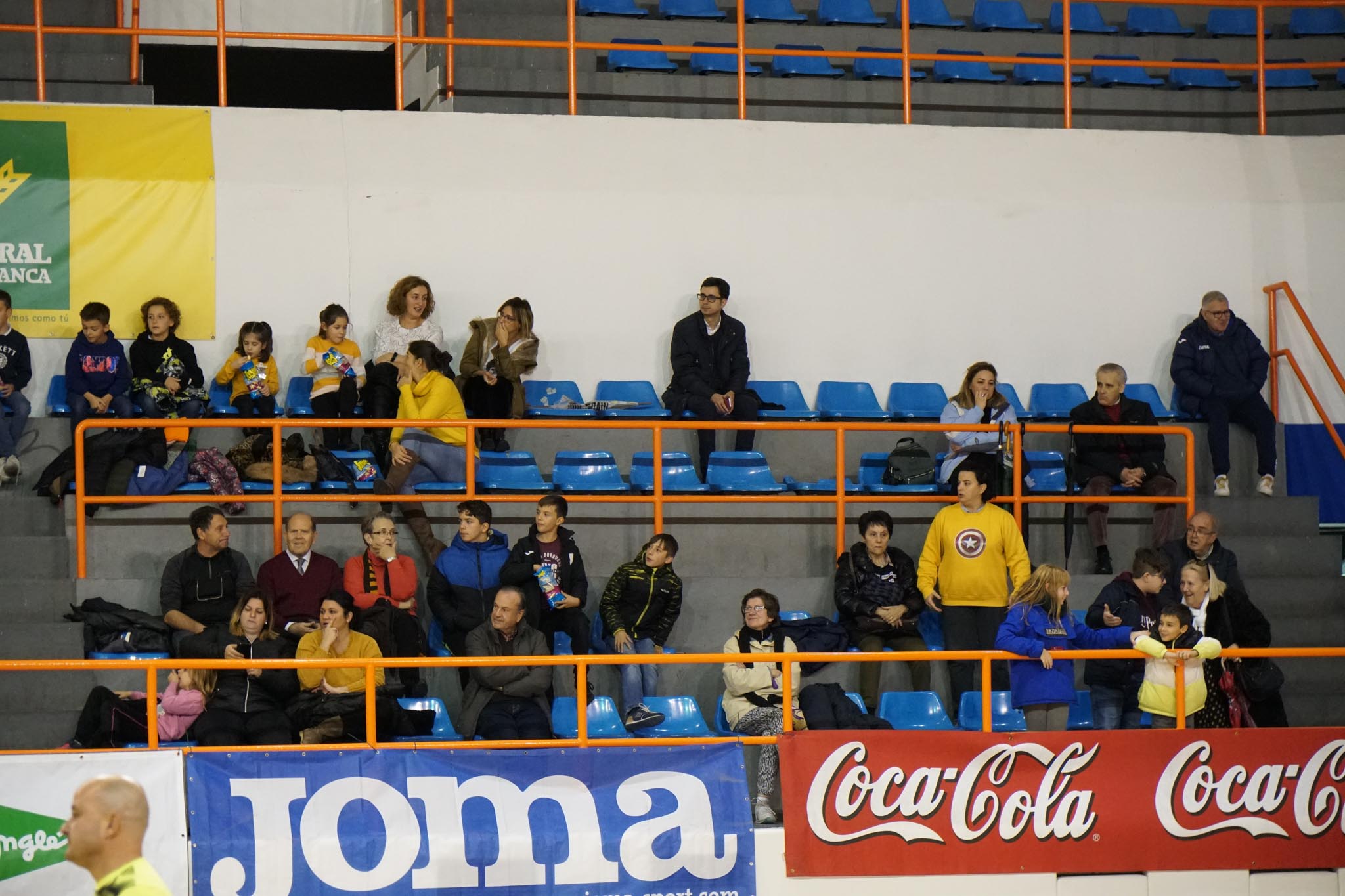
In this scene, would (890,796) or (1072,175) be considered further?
(1072,175)

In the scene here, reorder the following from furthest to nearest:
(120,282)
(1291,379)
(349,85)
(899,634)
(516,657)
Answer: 1. (349,85)
2. (1291,379)
3. (120,282)
4. (899,634)
5. (516,657)

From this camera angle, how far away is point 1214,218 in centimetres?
1248

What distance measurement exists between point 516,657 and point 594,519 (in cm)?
261

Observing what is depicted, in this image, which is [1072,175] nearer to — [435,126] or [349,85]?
[435,126]

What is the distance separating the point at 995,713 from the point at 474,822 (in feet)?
9.93

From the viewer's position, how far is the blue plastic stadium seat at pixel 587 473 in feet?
34.5

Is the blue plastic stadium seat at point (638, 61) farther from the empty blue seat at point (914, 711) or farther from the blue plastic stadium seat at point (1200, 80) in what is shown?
the empty blue seat at point (914, 711)

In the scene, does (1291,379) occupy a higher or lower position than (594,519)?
higher

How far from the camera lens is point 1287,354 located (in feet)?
40.1

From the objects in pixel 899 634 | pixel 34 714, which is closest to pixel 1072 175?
pixel 899 634

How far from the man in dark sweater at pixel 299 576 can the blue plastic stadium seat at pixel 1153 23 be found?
963cm

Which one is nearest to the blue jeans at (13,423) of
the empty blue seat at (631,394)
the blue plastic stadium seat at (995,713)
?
the empty blue seat at (631,394)

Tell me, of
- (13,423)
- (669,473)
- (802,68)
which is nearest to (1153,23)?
(802,68)

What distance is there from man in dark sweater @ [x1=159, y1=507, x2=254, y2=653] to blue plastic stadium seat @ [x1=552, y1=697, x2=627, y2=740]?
1.83 metres
